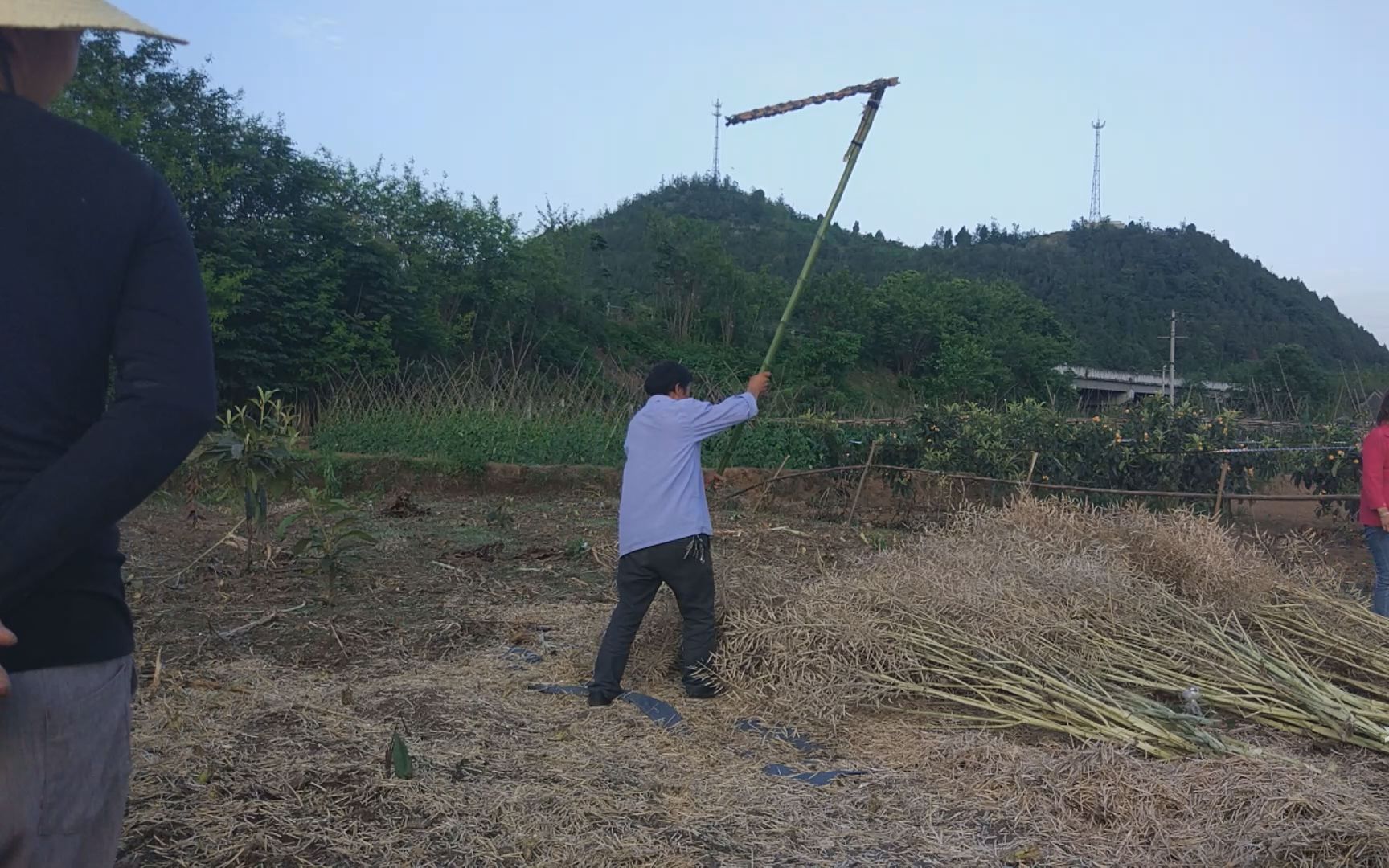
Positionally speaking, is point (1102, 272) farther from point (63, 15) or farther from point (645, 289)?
point (63, 15)

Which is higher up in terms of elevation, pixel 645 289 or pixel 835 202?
pixel 645 289

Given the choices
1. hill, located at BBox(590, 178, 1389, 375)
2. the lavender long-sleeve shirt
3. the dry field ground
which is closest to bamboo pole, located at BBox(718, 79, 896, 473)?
the lavender long-sleeve shirt

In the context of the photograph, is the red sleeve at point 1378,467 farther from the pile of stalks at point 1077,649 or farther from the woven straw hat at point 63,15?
the woven straw hat at point 63,15

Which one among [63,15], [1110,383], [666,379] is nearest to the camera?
[63,15]

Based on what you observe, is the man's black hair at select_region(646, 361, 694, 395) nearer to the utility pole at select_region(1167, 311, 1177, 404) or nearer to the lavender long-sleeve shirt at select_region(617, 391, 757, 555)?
the lavender long-sleeve shirt at select_region(617, 391, 757, 555)

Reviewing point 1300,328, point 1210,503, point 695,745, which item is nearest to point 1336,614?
point 695,745

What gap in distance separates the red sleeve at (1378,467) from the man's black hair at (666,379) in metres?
4.07

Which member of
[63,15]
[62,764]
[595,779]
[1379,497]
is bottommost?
[595,779]

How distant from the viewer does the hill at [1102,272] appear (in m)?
46.7

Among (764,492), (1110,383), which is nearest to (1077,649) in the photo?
(764,492)

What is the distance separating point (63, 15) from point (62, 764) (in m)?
0.93

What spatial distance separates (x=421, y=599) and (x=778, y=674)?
3.06 meters

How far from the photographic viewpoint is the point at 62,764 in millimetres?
1331

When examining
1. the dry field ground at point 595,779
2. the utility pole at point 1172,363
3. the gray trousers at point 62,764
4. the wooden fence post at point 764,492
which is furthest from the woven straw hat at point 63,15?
the utility pole at point 1172,363
